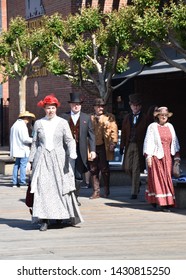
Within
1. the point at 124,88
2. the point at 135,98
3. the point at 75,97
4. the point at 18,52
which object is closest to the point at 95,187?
the point at 135,98

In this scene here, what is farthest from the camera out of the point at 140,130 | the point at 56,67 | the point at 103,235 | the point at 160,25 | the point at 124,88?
the point at 124,88

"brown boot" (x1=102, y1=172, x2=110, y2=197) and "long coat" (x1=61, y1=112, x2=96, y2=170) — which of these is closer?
"long coat" (x1=61, y1=112, x2=96, y2=170)

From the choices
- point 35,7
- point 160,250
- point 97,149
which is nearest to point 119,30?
point 97,149

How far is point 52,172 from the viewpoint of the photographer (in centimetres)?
1325

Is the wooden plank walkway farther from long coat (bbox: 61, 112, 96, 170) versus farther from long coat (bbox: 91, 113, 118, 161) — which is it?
long coat (bbox: 91, 113, 118, 161)

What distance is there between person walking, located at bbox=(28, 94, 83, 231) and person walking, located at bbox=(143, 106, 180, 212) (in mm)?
2374

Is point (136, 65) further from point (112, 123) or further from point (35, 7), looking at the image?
Result: point (112, 123)

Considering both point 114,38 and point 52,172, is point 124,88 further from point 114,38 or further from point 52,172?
point 52,172

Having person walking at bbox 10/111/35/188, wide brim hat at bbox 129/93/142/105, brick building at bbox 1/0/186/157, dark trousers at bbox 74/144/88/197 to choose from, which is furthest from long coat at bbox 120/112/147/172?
brick building at bbox 1/0/186/157

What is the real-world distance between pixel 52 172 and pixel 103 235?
1.19 metres

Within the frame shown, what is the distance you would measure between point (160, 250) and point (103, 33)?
42.8 feet

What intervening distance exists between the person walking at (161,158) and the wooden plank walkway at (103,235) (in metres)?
0.30

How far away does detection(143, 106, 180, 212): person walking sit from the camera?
50.4 feet

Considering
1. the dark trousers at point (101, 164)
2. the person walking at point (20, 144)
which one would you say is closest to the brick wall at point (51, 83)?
the person walking at point (20, 144)
